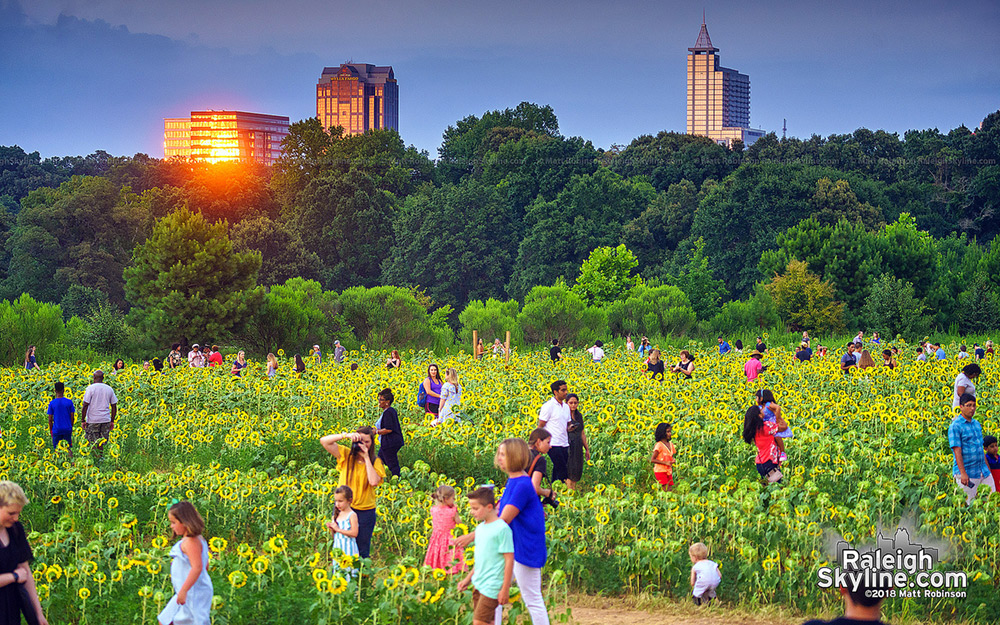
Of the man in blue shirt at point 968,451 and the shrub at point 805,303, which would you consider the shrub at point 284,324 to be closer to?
the shrub at point 805,303

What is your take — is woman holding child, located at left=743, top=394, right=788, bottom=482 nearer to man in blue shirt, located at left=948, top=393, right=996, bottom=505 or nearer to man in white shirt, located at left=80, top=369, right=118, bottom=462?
man in blue shirt, located at left=948, top=393, right=996, bottom=505

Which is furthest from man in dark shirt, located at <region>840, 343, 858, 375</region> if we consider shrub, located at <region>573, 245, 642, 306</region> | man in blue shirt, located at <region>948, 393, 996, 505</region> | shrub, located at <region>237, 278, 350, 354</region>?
shrub, located at <region>573, 245, 642, 306</region>

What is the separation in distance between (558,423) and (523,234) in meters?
52.0

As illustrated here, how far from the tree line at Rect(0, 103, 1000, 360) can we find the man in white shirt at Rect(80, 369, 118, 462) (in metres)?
19.5

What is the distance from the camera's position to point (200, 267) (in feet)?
112

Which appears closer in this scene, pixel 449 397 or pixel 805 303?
pixel 449 397

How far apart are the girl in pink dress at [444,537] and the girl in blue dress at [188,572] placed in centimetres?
220

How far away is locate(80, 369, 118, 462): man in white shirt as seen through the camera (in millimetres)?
14281

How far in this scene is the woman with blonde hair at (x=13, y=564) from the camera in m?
5.84

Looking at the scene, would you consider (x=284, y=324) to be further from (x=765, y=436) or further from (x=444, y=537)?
(x=444, y=537)

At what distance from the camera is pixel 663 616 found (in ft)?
27.9

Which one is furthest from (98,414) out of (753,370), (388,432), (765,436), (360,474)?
(753,370)

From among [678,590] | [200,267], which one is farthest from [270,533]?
[200,267]

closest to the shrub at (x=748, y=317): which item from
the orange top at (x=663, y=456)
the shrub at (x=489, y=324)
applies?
the shrub at (x=489, y=324)
